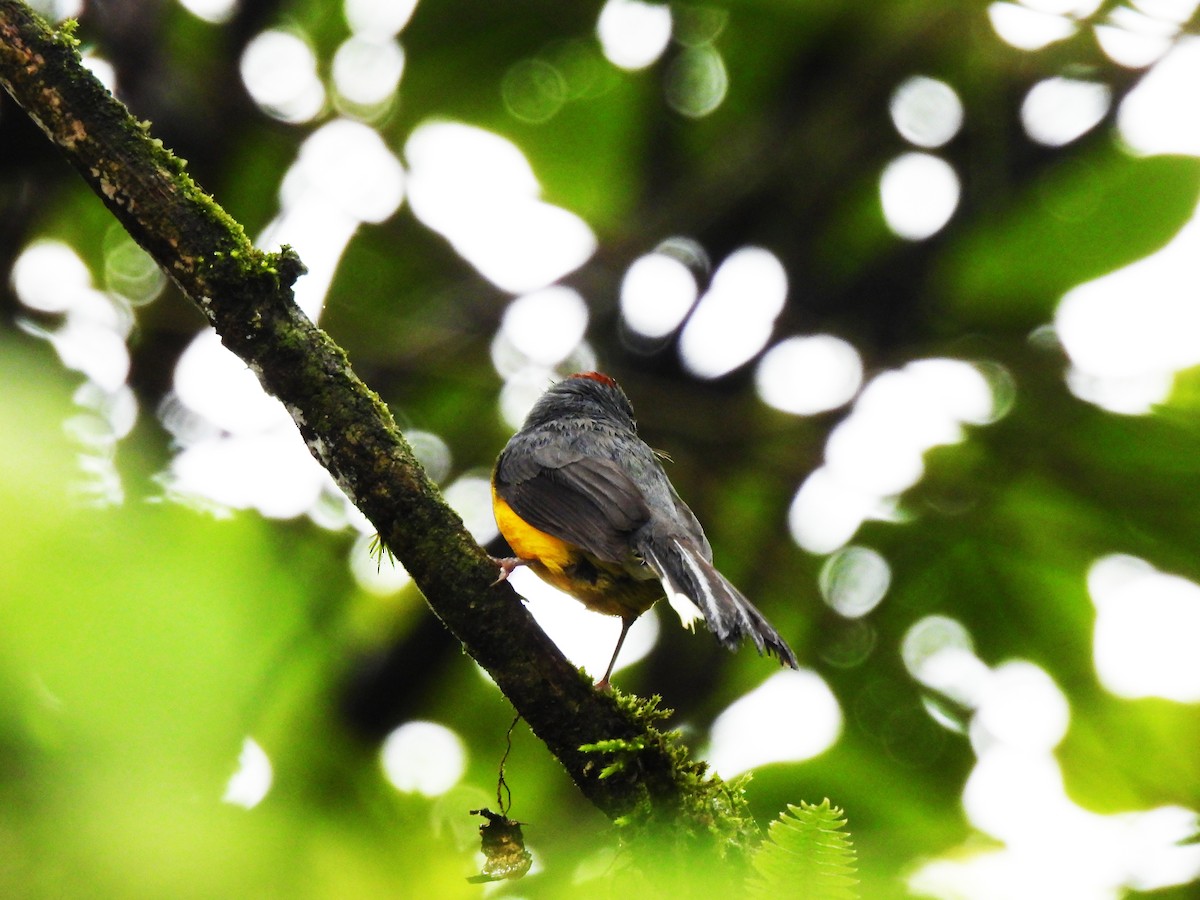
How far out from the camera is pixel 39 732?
513 mm

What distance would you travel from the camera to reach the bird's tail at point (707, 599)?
314 centimetres

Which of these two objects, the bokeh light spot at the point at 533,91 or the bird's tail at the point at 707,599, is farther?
the bokeh light spot at the point at 533,91

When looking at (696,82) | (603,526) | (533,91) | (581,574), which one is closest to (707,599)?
(603,526)

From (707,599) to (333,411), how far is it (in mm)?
1271

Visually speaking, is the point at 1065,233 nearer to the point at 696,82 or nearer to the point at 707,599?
the point at 696,82

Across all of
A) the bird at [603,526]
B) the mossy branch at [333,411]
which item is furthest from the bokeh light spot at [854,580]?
the mossy branch at [333,411]

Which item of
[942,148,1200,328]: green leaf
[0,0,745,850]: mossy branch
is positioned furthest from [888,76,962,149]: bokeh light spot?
[0,0,745,850]: mossy branch

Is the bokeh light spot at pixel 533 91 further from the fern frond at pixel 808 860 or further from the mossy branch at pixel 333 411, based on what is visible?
the fern frond at pixel 808 860

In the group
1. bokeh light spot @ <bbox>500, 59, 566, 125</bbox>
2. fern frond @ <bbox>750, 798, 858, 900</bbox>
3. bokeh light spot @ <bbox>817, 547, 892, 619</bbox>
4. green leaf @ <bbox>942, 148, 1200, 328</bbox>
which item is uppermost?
bokeh light spot @ <bbox>500, 59, 566, 125</bbox>

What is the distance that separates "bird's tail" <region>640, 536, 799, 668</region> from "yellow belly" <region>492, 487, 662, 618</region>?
0.81 ft

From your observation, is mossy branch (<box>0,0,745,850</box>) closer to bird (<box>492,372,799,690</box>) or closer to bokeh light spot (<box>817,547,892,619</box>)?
bird (<box>492,372,799,690</box>)

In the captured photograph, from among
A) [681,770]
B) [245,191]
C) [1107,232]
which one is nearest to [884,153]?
[1107,232]

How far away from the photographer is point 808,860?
0.69 metres

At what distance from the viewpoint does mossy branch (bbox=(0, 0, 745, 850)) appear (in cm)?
262
